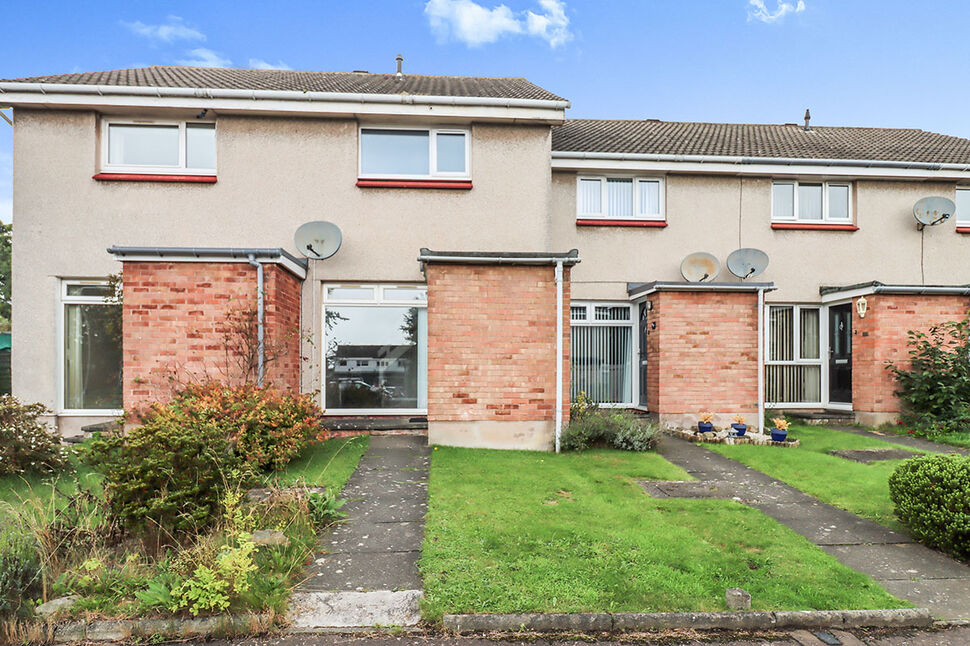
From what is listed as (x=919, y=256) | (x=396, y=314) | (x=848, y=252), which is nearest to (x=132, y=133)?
(x=396, y=314)

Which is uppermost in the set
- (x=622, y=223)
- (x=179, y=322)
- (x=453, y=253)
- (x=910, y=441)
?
(x=622, y=223)

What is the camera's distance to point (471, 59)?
15.8 meters

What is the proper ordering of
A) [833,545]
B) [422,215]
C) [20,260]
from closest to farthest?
1. [833,545]
2. [20,260]
3. [422,215]

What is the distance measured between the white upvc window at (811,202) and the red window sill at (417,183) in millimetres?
6593

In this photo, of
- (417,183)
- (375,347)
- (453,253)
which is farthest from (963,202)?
(375,347)

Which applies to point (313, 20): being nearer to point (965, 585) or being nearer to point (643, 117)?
point (643, 117)

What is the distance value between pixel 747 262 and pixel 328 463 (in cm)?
851

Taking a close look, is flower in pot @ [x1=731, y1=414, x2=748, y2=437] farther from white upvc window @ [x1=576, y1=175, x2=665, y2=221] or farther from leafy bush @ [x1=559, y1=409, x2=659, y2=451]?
white upvc window @ [x1=576, y1=175, x2=665, y2=221]

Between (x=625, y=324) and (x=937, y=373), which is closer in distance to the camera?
(x=937, y=373)

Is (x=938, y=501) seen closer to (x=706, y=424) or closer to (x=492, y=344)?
(x=706, y=424)

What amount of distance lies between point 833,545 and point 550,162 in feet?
24.4

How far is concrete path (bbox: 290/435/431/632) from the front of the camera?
123 inches

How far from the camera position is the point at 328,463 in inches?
249

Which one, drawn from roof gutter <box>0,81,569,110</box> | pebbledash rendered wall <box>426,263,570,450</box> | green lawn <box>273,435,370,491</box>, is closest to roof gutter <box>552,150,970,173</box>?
roof gutter <box>0,81,569,110</box>
